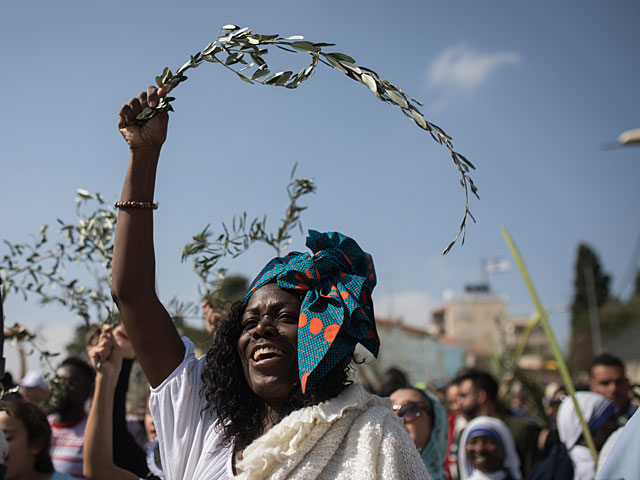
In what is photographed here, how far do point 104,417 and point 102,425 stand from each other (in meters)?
0.04

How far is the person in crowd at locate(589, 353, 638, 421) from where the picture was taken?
523 cm

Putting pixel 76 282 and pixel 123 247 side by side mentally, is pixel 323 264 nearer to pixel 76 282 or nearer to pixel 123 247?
pixel 123 247

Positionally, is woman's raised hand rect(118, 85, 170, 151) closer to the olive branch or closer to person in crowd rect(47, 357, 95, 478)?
the olive branch

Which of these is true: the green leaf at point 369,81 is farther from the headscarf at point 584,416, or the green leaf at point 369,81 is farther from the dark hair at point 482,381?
the dark hair at point 482,381

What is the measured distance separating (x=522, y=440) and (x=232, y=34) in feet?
17.0

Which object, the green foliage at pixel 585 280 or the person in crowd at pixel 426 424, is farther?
the green foliage at pixel 585 280

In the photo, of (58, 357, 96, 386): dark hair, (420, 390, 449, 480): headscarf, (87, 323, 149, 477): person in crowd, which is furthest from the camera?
(58, 357, 96, 386): dark hair

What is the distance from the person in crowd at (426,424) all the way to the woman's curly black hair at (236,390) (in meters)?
1.37

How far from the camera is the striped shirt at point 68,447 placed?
373 cm

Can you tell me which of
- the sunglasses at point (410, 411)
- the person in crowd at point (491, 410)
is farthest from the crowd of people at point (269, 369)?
the person in crowd at point (491, 410)

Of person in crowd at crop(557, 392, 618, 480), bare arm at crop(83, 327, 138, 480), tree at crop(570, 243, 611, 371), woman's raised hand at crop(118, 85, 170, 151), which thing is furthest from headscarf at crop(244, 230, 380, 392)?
tree at crop(570, 243, 611, 371)

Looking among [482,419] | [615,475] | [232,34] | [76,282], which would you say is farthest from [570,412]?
[232,34]

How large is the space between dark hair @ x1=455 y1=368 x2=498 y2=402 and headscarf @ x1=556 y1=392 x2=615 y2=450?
778 millimetres

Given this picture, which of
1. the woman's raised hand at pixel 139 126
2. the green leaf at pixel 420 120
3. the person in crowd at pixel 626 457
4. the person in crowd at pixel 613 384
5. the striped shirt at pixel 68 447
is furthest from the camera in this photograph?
the person in crowd at pixel 613 384
